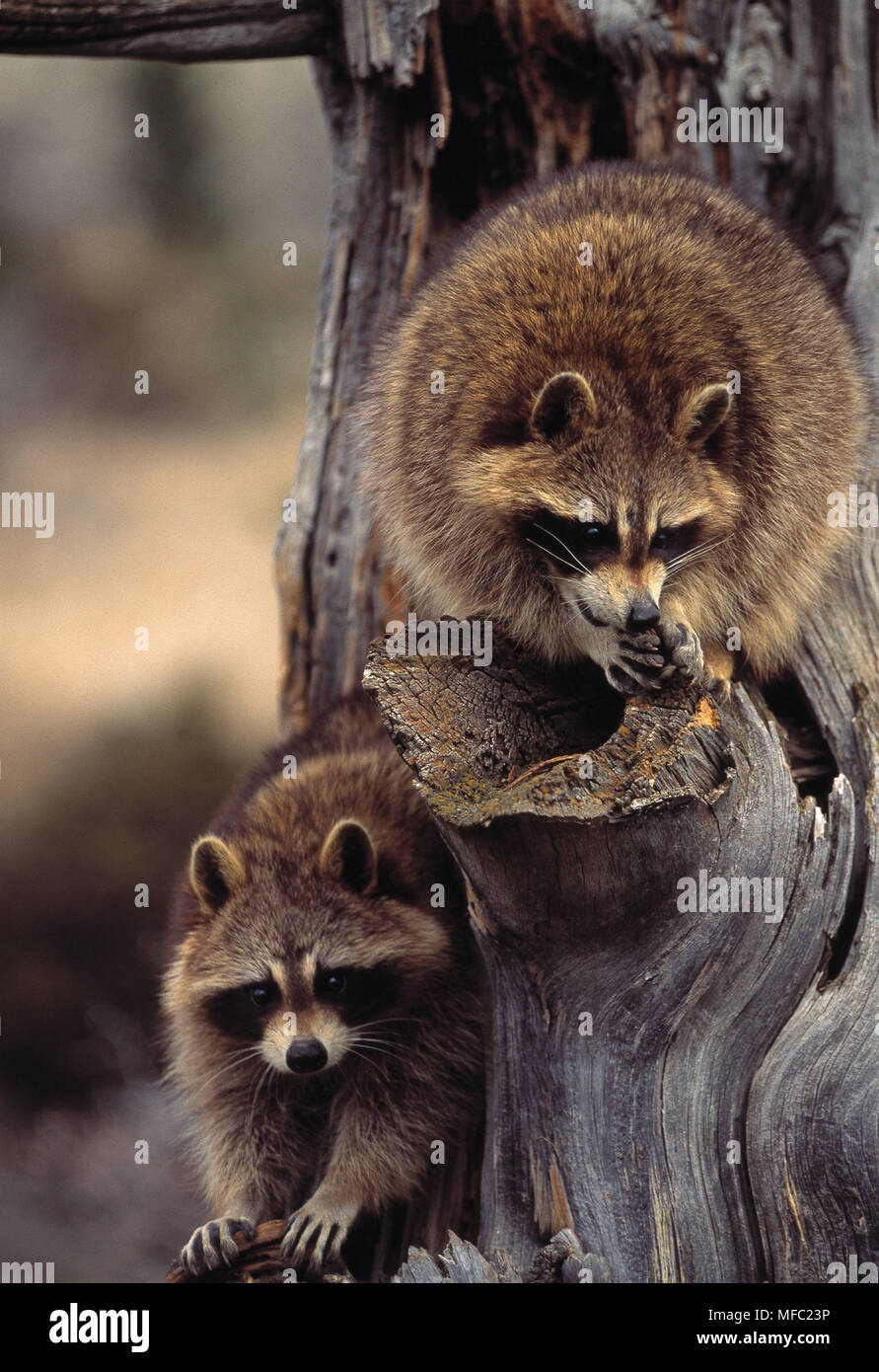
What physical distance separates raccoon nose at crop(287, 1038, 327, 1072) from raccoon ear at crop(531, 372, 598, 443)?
1.75 meters

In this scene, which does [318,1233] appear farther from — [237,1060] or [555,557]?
[555,557]

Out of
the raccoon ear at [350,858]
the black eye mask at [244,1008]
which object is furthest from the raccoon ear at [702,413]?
the black eye mask at [244,1008]

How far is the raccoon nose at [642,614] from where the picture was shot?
3.01 metres

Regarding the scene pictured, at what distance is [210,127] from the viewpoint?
789 cm

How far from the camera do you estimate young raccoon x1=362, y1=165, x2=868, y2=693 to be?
3.20m

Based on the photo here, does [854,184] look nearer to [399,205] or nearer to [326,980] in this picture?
[399,205]

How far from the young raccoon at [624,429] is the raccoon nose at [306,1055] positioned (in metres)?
1.25

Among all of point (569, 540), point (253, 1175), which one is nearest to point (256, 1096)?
point (253, 1175)

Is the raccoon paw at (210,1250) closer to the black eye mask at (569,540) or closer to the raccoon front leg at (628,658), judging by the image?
the raccoon front leg at (628,658)

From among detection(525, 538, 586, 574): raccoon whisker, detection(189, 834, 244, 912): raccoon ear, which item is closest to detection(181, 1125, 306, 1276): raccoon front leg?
detection(189, 834, 244, 912): raccoon ear

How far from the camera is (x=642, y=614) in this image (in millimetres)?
3008

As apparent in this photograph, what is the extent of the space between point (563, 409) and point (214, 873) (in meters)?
1.71

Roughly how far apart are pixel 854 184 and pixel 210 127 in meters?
4.75

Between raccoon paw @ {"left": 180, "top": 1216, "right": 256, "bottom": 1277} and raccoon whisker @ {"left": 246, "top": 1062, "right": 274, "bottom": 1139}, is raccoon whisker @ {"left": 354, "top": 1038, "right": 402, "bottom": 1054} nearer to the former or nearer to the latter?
raccoon whisker @ {"left": 246, "top": 1062, "right": 274, "bottom": 1139}
